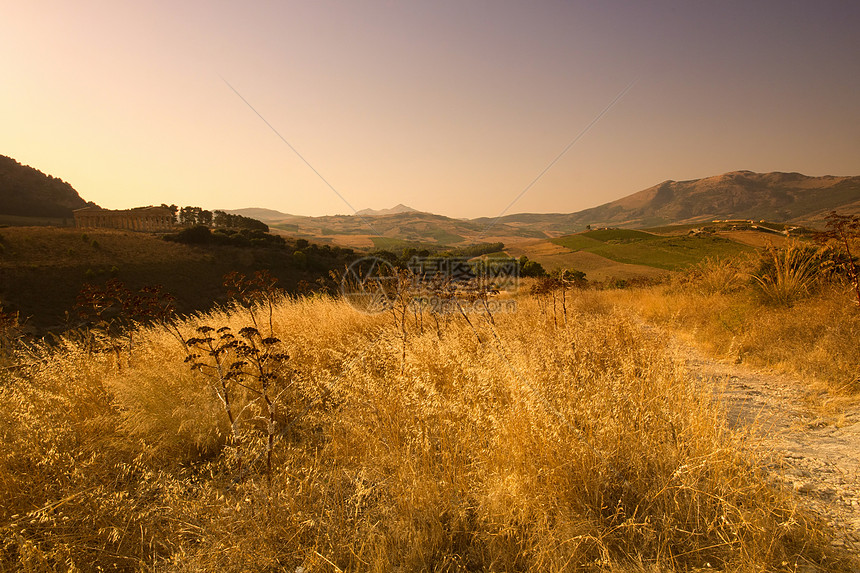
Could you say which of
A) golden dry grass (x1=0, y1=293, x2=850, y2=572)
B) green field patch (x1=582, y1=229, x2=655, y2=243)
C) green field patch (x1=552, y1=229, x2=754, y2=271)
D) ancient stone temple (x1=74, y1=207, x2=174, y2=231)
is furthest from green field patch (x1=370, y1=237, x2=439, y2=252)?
ancient stone temple (x1=74, y1=207, x2=174, y2=231)

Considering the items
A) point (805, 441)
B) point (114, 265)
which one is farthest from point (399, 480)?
point (114, 265)

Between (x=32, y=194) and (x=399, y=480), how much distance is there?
4016 inches

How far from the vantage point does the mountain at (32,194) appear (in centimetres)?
6238

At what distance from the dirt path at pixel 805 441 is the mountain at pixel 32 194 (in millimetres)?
95722

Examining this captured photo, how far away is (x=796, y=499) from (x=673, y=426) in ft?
2.44

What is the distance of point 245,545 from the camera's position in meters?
2.05

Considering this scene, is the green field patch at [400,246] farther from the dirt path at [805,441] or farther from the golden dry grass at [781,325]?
the dirt path at [805,441]

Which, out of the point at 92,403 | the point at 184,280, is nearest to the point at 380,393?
the point at 92,403

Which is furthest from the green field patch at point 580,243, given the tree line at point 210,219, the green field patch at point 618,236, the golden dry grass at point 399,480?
the golden dry grass at point 399,480

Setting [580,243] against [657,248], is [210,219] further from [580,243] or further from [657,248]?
[657,248]

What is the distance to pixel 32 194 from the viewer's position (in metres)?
66.4

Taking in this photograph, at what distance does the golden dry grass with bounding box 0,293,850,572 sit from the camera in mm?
1998

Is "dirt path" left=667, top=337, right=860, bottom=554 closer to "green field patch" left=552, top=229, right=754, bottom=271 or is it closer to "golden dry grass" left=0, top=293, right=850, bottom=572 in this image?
"golden dry grass" left=0, top=293, right=850, bottom=572

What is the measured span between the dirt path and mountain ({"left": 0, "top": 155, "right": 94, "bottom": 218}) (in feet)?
314
